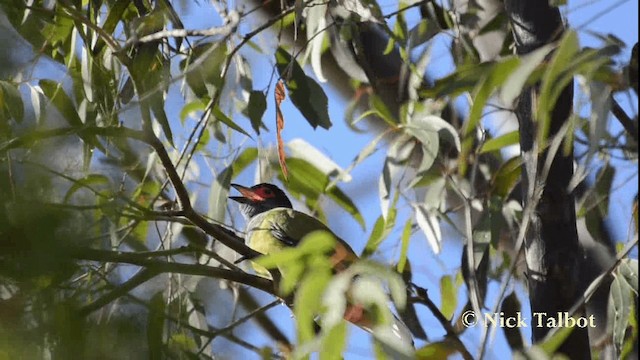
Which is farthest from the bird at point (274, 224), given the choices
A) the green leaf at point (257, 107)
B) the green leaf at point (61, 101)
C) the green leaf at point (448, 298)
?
the green leaf at point (61, 101)

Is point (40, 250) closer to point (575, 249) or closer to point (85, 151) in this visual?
point (85, 151)

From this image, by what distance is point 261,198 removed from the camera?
4.08m

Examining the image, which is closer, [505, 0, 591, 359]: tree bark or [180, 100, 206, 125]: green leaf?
[505, 0, 591, 359]: tree bark

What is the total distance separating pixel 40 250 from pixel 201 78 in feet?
3.87

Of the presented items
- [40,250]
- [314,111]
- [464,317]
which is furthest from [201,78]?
[40,250]

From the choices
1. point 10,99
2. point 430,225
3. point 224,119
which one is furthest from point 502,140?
point 10,99

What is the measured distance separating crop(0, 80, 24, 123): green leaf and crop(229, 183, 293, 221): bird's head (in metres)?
1.31

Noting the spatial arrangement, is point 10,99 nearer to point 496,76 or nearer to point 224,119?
point 224,119

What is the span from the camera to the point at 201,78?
9.29 feet

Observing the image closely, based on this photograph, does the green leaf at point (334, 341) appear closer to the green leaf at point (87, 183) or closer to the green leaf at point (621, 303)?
the green leaf at point (87, 183)

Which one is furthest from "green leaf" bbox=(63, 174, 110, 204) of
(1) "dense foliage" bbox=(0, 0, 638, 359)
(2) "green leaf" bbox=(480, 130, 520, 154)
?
(2) "green leaf" bbox=(480, 130, 520, 154)

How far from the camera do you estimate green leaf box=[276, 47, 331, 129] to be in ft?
9.27

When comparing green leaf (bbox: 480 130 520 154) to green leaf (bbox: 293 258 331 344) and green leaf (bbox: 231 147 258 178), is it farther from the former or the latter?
green leaf (bbox: 293 258 331 344)

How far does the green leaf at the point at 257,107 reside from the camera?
9.09 feet
